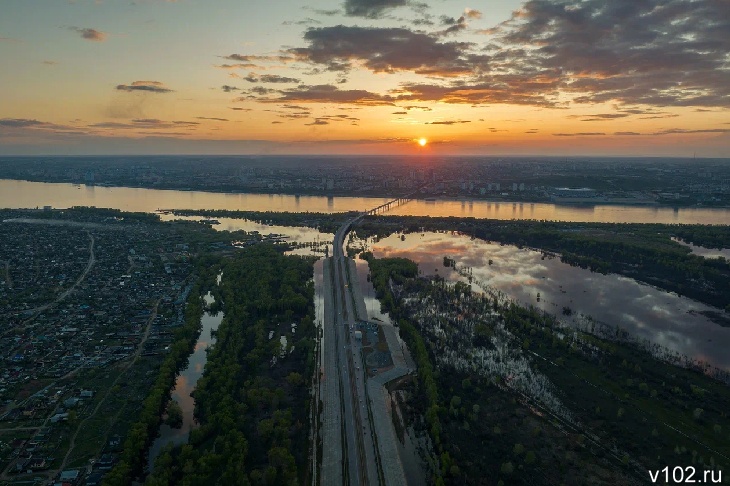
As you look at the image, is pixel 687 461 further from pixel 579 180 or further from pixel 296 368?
pixel 579 180

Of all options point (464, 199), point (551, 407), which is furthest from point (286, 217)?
point (551, 407)

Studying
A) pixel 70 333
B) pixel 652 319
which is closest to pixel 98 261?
pixel 70 333

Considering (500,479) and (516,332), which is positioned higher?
(516,332)

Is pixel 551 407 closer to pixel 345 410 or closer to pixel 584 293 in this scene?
pixel 345 410

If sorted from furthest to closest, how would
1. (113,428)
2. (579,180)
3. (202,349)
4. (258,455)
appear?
1. (579,180)
2. (202,349)
3. (113,428)
4. (258,455)

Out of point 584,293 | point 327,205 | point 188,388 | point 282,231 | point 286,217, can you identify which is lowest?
point 188,388

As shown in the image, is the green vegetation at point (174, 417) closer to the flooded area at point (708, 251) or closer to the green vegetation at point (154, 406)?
the green vegetation at point (154, 406)

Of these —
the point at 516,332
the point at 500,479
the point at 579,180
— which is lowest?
the point at 500,479
